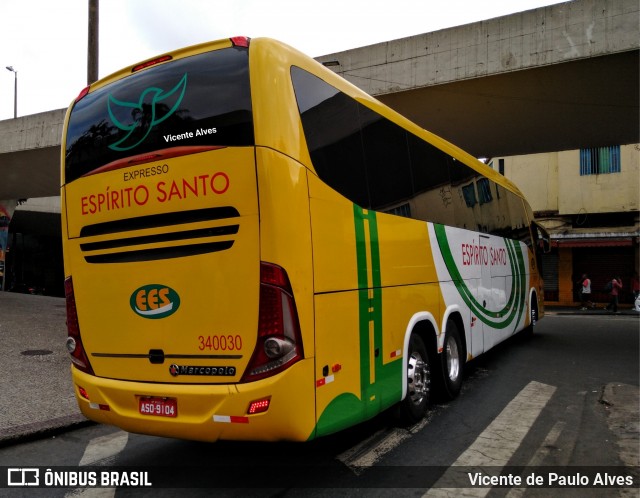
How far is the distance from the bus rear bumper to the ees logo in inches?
21.4

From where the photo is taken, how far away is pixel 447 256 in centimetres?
641

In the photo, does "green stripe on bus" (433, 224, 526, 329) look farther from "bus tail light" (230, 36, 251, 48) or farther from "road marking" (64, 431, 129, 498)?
"road marking" (64, 431, 129, 498)

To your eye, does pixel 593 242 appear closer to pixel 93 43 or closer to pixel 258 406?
→ pixel 93 43

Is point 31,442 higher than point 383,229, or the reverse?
point 383,229

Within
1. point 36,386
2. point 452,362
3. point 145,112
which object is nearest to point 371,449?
point 452,362

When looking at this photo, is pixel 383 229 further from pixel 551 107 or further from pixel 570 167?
pixel 570 167

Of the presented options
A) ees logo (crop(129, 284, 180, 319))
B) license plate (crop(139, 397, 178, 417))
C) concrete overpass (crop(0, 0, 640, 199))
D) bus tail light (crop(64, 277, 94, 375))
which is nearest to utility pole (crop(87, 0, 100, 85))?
concrete overpass (crop(0, 0, 640, 199))

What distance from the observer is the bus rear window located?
12.1 feet

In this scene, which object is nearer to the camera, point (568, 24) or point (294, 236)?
point (294, 236)

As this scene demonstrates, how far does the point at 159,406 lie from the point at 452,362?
400 cm

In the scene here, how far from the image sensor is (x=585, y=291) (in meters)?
23.9

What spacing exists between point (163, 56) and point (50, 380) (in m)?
5.20

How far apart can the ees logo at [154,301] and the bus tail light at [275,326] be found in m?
0.76

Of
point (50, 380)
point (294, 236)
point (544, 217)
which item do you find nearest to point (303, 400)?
point (294, 236)
